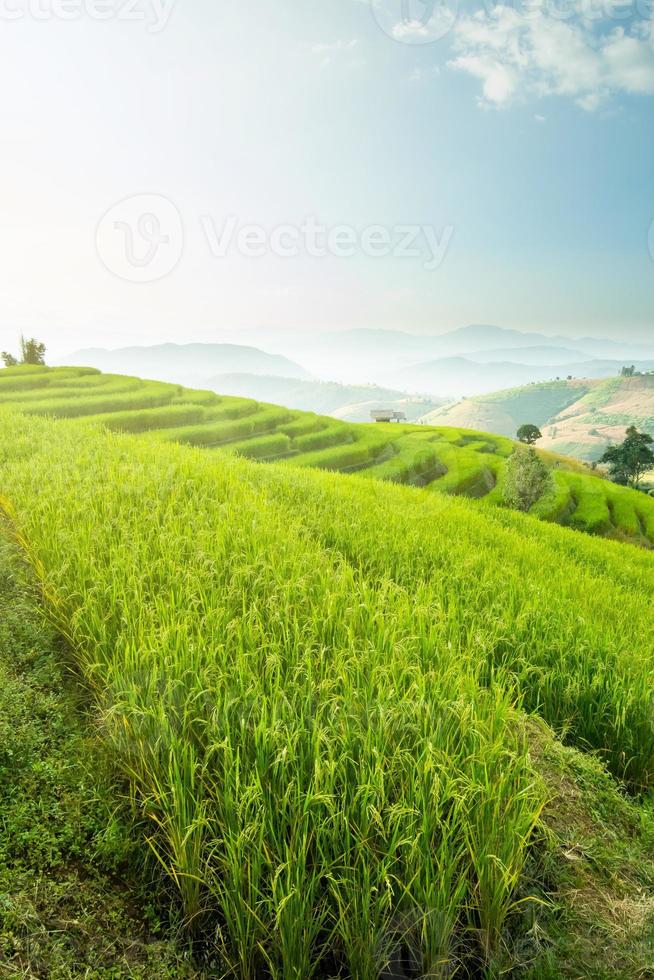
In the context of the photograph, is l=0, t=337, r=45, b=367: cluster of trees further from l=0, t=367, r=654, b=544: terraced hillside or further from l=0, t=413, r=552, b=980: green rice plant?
l=0, t=413, r=552, b=980: green rice plant

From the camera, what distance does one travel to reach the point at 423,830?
89.0 inches

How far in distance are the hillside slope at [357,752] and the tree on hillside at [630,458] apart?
5690 centimetres

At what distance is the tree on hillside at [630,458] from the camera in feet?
181

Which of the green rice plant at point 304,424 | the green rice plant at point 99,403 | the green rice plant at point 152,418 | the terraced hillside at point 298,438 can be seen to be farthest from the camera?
the green rice plant at point 304,424

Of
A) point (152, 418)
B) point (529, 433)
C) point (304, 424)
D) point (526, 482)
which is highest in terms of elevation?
point (529, 433)

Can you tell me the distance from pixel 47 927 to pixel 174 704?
3.57 ft

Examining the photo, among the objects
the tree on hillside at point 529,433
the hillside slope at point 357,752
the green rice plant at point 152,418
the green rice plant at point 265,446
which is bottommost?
the hillside slope at point 357,752

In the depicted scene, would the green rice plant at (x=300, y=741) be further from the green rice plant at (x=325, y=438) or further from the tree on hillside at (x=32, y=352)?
the tree on hillside at (x=32, y=352)

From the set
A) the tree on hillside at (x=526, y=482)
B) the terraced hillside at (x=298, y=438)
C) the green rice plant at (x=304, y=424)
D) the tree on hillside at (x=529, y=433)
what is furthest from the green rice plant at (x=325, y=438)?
the tree on hillside at (x=529, y=433)

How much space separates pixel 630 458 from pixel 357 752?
203 ft

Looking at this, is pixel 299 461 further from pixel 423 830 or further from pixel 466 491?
pixel 423 830

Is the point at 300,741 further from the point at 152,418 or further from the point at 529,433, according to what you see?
the point at 529,433

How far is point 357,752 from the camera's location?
9.16ft

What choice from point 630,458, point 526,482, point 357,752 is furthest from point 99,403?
point 630,458
